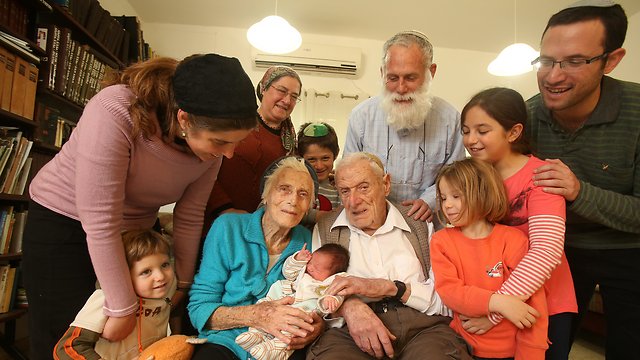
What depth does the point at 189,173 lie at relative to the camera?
1473 mm

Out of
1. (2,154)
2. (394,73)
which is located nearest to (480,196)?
(394,73)

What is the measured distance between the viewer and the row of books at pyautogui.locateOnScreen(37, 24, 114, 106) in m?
2.60

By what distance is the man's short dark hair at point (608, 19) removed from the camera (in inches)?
56.2

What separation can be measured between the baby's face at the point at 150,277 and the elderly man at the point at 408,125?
4.13ft

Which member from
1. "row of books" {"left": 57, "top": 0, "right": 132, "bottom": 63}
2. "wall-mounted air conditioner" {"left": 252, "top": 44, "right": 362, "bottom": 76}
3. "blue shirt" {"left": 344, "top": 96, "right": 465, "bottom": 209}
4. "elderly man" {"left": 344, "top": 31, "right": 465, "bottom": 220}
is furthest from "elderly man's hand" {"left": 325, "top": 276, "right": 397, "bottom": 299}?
"wall-mounted air conditioner" {"left": 252, "top": 44, "right": 362, "bottom": 76}

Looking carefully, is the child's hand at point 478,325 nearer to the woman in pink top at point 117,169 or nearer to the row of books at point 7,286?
the woman in pink top at point 117,169

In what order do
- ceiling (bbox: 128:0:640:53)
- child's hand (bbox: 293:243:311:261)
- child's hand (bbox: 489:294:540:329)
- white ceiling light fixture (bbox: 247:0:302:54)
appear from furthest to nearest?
ceiling (bbox: 128:0:640:53)
white ceiling light fixture (bbox: 247:0:302:54)
child's hand (bbox: 293:243:311:261)
child's hand (bbox: 489:294:540:329)

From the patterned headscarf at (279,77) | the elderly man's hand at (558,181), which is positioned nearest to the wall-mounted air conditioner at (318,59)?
the patterned headscarf at (279,77)

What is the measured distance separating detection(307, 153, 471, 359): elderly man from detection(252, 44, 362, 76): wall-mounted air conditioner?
3.59 metres

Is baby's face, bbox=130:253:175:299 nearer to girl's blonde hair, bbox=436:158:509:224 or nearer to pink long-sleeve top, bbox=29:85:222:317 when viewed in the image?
pink long-sleeve top, bbox=29:85:222:317

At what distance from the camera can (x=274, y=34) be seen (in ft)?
11.3

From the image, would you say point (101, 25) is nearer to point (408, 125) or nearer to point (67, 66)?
point (67, 66)

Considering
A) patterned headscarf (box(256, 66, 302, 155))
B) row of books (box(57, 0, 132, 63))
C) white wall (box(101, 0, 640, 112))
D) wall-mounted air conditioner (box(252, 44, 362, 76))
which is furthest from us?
wall-mounted air conditioner (box(252, 44, 362, 76))

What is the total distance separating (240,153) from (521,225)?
160 centimetres
